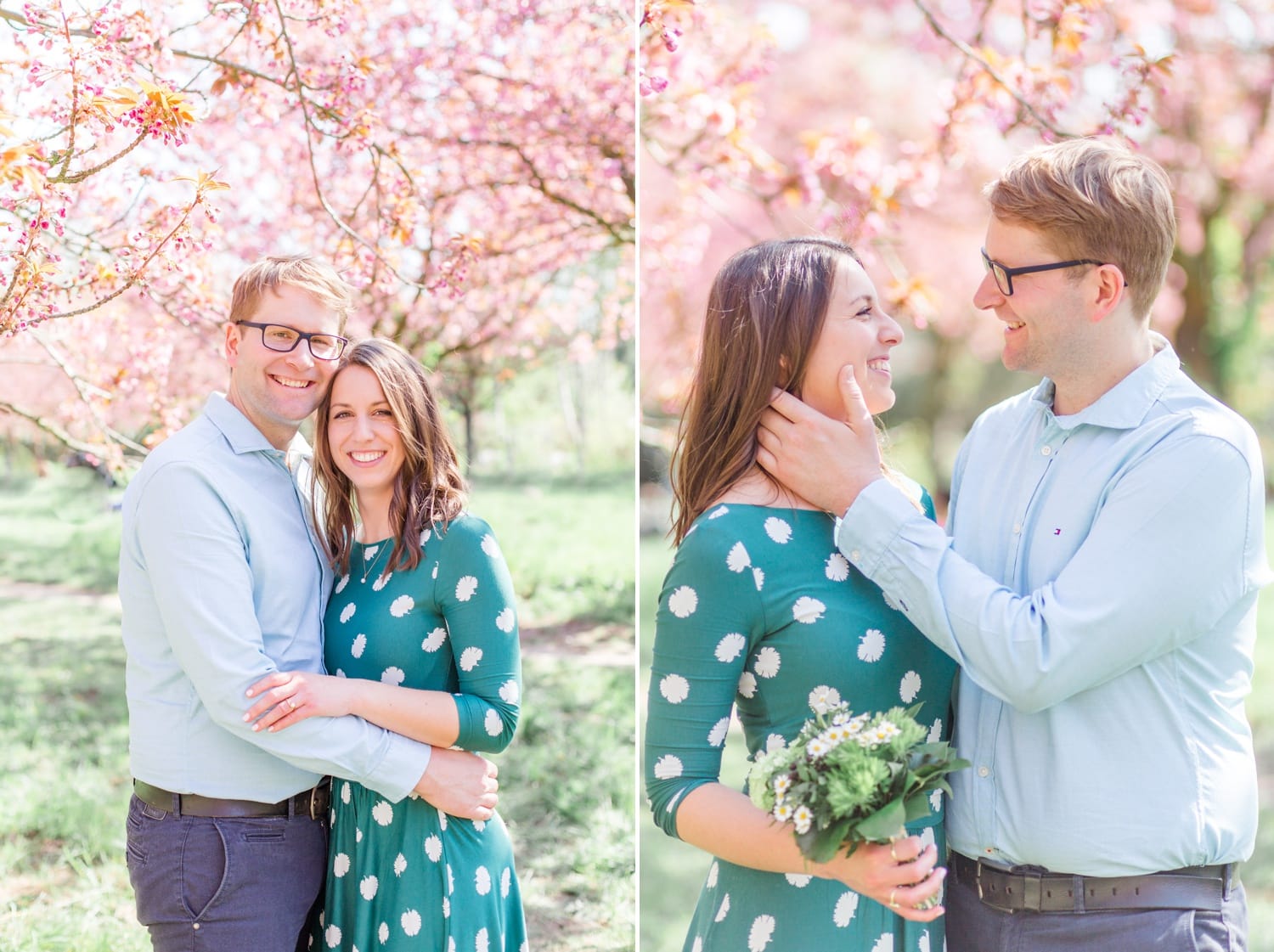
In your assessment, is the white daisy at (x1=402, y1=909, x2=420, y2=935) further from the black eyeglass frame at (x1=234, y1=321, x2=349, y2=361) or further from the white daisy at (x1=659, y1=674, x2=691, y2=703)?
the black eyeglass frame at (x1=234, y1=321, x2=349, y2=361)

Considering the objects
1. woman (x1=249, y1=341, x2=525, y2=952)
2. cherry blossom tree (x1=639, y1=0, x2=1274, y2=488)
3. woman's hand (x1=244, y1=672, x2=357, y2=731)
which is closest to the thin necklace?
woman (x1=249, y1=341, x2=525, y2=952)

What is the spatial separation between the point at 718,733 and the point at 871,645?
0.90ft

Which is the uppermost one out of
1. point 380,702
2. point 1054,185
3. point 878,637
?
point 1054,185

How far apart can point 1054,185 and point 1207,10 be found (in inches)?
330

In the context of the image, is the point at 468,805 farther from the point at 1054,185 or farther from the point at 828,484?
the point at 1054,185

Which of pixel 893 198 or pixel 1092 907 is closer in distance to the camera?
pixel 1092 907

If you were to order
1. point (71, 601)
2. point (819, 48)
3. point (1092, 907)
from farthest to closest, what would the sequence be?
point (819, 48) < point (71, 601) < point (1092, 907)

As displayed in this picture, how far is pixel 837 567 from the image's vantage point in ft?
5.86

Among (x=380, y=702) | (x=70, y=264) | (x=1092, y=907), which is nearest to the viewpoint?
(x=1092, y=907)

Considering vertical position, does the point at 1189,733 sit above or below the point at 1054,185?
below

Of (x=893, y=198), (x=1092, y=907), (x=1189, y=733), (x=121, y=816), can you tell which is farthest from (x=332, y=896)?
(x=893, y=198)

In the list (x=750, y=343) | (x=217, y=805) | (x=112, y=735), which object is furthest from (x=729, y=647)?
(x=112, y=735)

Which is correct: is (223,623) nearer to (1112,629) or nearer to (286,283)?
(286,283)

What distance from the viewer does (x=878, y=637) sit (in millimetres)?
1763
